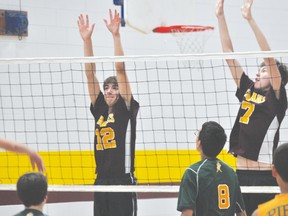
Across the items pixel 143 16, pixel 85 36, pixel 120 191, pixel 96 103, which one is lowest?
pixel 120 191

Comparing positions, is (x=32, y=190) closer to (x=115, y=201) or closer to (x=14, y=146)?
(x=14, y=146)

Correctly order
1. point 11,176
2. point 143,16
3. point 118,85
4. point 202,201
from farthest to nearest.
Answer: point 143,16 < point 11,176 < point 118,85 < point 202,201

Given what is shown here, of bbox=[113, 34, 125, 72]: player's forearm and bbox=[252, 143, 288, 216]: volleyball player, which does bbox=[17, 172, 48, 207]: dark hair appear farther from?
bbox=[113, 34, 125, 72]: player's forearm

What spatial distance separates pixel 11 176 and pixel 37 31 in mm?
1962

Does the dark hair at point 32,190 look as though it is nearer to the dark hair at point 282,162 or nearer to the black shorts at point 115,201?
the dark hair at point 282,162

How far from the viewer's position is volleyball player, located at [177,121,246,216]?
15.2 feet

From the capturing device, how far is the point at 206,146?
4.76m

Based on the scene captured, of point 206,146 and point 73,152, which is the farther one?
point 73,152

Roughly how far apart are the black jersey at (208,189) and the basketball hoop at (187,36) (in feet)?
17.7

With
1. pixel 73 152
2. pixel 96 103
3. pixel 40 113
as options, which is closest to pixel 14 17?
pixel 40 113

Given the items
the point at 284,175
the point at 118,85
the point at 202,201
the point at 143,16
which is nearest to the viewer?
the point at 284,175

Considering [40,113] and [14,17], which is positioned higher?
[14,17]

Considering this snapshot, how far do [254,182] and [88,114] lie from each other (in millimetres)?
3825

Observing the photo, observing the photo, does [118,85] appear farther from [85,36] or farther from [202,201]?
[202,201]
